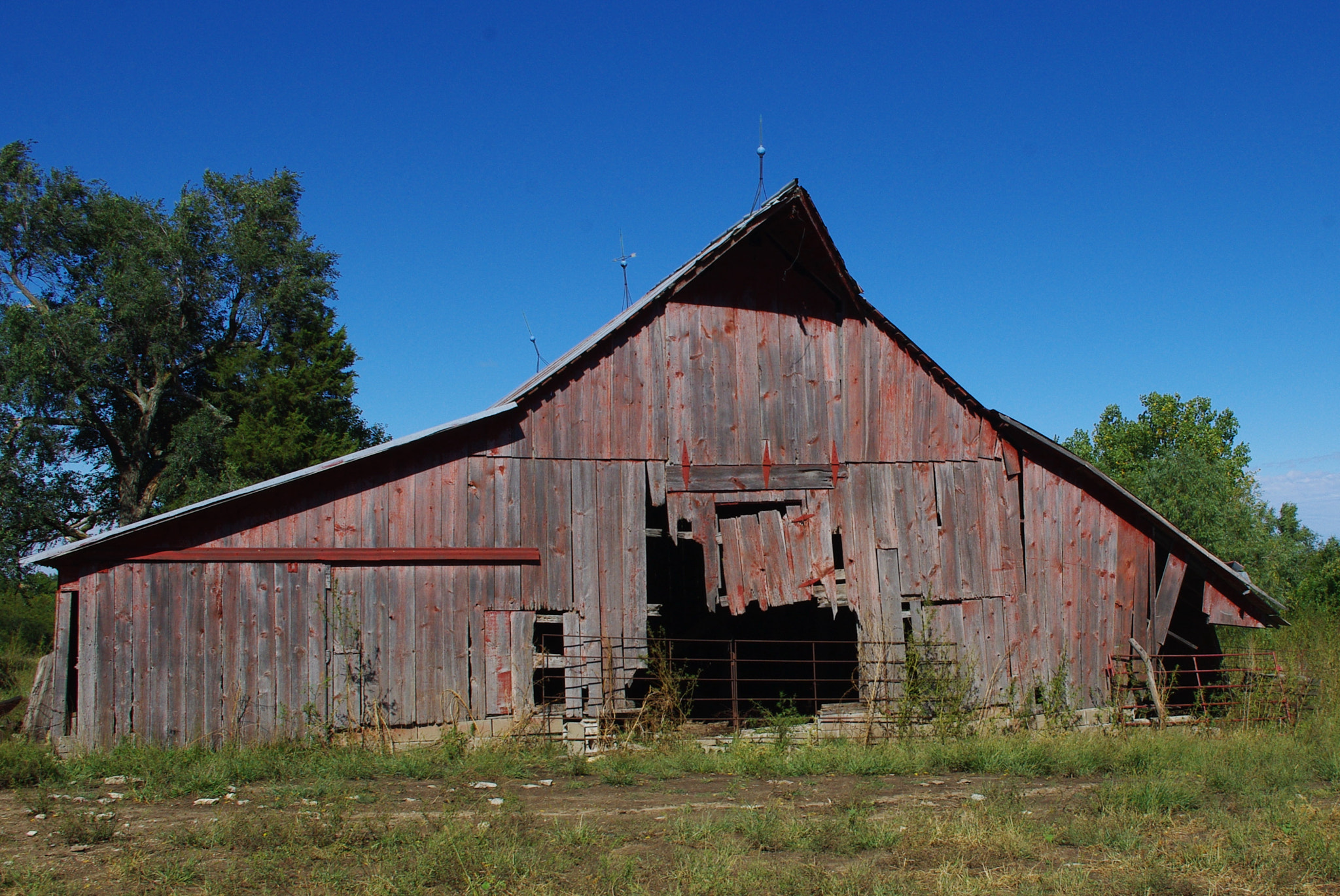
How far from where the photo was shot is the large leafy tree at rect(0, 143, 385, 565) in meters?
31.9

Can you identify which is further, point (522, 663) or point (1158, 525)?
point (1158, 525)

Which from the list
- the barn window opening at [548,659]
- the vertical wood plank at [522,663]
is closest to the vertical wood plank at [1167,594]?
the barn window opening at [548,659]

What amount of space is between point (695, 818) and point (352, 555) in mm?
5848

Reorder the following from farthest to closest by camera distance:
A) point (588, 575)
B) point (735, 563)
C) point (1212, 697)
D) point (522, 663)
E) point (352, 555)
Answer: point (1212, 697) → point (735, 563) → point (588, 575) → point (522, 663) → point (352, 555)

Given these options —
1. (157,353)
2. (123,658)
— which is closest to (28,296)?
(157,353)

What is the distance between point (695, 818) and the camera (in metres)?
9.23

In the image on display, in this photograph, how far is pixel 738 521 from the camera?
46.3 ft

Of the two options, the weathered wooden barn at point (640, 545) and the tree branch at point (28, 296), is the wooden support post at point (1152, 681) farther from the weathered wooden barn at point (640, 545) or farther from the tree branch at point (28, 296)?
the tree branch at point (28, 296)

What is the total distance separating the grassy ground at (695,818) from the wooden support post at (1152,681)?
1.03 metres

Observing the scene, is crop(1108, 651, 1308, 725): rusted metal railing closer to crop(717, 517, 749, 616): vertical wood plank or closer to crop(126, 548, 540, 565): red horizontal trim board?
crop(717, 517, 749, 616): vertical wood plank

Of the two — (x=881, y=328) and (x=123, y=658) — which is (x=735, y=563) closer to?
(x=881, y=328)

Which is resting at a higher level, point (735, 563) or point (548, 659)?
point (735, 563)

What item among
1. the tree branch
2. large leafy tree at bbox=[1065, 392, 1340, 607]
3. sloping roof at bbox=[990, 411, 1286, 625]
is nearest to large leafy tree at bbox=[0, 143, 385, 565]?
the tree branch

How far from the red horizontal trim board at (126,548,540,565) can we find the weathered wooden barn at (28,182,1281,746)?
0.03 metres
